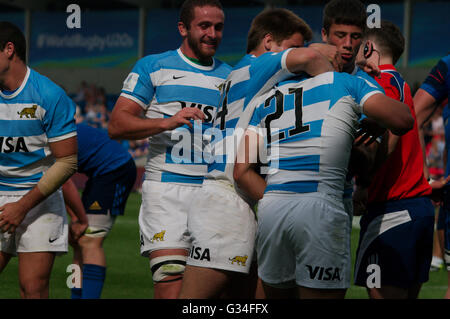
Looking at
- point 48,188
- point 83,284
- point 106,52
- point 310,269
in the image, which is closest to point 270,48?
point 310,269

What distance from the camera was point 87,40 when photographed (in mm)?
28312

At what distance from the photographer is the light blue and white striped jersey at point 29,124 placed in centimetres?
460

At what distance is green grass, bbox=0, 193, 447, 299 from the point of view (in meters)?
7.05

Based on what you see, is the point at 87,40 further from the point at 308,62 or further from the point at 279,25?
the point at 308,62

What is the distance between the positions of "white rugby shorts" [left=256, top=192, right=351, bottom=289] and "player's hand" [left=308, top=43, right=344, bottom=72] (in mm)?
725

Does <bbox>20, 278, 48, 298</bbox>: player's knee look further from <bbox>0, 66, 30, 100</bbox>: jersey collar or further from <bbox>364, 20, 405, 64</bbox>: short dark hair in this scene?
<bbox>364, 20, 405, 64</bbox>: short dark hair

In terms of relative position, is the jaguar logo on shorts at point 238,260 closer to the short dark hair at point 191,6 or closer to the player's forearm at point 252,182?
the player's forearm at point 252,182

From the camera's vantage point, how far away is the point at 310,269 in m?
3.33

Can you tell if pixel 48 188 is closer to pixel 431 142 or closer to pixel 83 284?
pixel 83 284

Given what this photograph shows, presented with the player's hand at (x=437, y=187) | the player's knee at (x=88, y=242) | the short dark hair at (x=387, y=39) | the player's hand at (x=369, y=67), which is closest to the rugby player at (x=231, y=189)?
the player's hand at (x=369, y=67)

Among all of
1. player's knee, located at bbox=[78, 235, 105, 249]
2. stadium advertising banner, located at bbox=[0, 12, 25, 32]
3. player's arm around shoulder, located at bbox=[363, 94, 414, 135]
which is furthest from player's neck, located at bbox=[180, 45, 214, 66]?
stadium advertising banner, located at bbox=[0, 12, 25, 32]

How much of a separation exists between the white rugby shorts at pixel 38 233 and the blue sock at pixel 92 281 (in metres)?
1.46

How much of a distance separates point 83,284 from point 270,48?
10.3 ft

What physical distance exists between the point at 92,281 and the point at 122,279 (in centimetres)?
183
